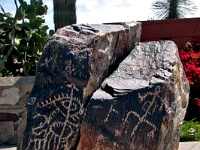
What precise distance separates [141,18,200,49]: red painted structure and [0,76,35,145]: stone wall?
2118mm

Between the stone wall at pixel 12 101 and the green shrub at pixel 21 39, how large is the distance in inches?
19.1

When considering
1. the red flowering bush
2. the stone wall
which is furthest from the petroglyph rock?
the red flowering bush

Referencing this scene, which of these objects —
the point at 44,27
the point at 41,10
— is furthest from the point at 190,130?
the point at 41,10

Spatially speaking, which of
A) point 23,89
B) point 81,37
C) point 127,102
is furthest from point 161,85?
point 23,89

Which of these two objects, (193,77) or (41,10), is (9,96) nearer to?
(41,10)

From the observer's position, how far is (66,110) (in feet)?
9.87

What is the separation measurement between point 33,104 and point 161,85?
31.4 inches

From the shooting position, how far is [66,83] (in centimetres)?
307

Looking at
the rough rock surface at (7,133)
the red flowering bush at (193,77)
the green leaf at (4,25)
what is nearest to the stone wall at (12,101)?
the rough rock surface at (7,133)

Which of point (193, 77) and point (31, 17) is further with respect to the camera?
point (193, 77)

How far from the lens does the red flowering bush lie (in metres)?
6.01

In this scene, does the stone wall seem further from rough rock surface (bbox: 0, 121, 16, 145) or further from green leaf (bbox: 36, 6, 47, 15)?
green leaf (bbox: 36, 6, 47, 15)

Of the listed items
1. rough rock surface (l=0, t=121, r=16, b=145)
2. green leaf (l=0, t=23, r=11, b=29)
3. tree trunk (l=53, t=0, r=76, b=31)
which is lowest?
rough rock surface (l=0, t=121, r=16, b=145)

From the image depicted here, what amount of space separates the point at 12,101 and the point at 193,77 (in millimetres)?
2343
